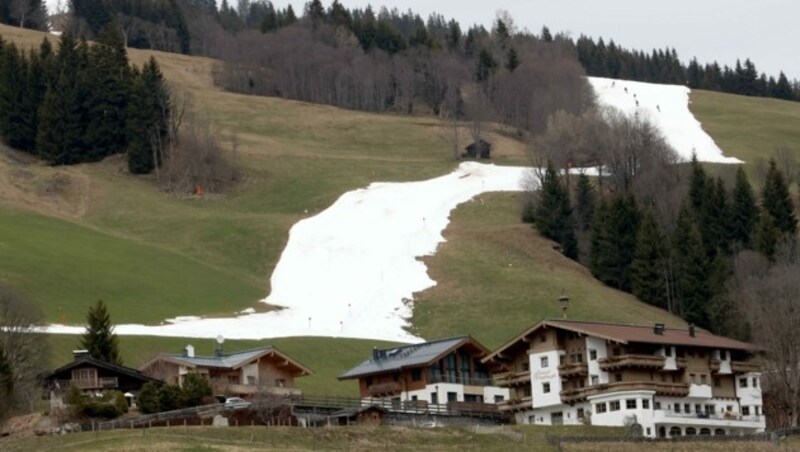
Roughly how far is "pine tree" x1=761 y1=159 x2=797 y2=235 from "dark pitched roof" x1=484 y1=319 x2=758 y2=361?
128 ft

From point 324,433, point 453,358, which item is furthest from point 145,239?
point 324,433

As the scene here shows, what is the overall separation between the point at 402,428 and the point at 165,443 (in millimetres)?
11769

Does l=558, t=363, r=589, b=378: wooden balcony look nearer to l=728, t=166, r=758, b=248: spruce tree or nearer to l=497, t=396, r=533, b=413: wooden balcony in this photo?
l=497, t=396, r=533, b=413: wooden balcony

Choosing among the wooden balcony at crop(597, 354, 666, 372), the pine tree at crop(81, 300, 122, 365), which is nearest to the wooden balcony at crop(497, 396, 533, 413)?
the wooden balcony at crop(597, 354, 666, 372)

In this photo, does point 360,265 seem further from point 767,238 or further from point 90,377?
point 90,377

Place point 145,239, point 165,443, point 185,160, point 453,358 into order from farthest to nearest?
point 185,160, point 145,239, point 453,358, point 165,443

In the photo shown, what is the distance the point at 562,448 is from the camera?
5975 cm

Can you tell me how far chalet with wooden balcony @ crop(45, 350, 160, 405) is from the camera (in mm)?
70250

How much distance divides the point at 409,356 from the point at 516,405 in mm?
6530

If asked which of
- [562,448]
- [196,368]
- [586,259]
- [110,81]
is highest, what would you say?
[110,81]

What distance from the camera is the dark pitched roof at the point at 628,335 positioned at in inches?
2969

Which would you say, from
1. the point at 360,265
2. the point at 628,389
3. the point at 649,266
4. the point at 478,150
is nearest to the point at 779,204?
the point at 649,266

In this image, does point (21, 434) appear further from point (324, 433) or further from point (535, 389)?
point (535, 389)

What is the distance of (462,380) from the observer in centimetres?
8131
